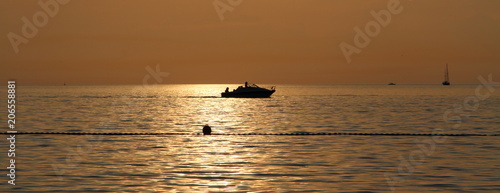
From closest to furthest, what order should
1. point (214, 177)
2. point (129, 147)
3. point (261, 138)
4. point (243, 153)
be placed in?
point (214, 177) < point (243, 153) < point (129, 147) < point (261, 138)

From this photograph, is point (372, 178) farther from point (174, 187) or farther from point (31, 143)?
point (31, 143)

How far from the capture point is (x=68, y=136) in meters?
50.6

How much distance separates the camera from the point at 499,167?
107ft

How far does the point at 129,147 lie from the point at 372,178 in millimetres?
17642

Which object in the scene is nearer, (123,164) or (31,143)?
(123,164)

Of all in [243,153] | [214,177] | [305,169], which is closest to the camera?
[214,177]

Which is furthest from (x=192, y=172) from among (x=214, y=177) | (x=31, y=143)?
(x=31, y=143)

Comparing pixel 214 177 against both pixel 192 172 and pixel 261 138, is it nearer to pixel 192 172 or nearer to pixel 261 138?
pixel 192 172

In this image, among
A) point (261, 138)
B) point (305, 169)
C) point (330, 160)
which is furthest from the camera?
point (261, 138)

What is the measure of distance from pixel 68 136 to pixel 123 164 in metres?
18.1

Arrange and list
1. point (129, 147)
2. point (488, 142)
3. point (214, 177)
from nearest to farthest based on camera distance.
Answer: point (214, 177) → point (129, 147) → point (488, 142)

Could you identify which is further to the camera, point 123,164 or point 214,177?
point 123,164

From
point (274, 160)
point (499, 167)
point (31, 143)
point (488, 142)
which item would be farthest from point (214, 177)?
point (488, 142)

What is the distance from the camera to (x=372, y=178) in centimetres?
2933
